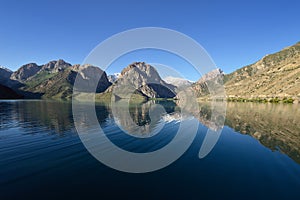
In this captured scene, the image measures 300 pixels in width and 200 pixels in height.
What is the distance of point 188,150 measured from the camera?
3138 cm

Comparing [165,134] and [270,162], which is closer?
[270,162]

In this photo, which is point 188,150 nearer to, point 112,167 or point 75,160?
point 112,167

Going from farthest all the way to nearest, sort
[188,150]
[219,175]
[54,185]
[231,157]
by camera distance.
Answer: [188,150], [231,157], [219,175], [54,185]

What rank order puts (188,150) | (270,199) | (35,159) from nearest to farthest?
(270,199), (35,159), (188,150)

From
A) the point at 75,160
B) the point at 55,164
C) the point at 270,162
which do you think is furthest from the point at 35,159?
the point at 270,162

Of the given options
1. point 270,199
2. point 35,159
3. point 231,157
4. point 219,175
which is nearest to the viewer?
point 270,199

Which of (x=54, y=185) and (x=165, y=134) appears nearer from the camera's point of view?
(x=54, y=185)

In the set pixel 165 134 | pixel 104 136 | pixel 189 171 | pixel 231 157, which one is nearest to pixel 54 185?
pixel 189 171

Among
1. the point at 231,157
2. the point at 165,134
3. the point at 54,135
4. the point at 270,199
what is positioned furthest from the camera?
the point at 165,134

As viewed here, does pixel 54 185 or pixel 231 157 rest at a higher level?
pixel 54 185

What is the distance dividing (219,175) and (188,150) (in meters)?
10.5

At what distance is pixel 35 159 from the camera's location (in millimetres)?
24094

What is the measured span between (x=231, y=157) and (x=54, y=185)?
2688 cm

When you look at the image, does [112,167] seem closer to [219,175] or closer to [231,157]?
[219,175]
